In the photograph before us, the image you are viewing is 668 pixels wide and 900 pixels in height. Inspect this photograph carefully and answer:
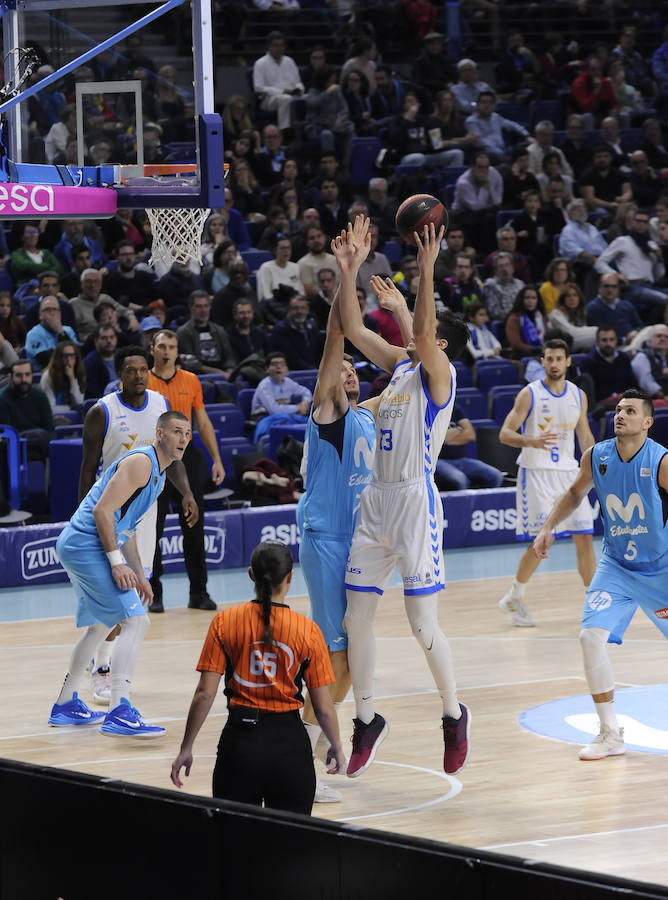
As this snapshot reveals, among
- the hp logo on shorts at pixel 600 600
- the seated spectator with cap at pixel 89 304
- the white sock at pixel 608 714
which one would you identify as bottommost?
the white sock at pixel 608 714

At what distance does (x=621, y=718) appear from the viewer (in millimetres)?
8031

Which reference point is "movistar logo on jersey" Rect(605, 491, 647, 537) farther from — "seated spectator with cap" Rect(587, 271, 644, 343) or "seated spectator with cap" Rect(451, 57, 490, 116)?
"seated spectator with cap" Rect(451, 57, 490, 116)

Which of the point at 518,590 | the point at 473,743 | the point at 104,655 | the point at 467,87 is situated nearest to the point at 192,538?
the point at 518,590

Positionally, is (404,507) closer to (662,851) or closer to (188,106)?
(662,851)

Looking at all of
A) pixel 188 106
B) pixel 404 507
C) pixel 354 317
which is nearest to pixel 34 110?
pixel 188 106

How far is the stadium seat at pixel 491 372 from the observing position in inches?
599

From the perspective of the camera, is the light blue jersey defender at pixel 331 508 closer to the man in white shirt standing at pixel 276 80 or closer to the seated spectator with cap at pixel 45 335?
the seated spectator with cap at pixel 45 335

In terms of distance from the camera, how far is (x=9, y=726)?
8.05 m

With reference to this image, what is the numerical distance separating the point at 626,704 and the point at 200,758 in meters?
2.40

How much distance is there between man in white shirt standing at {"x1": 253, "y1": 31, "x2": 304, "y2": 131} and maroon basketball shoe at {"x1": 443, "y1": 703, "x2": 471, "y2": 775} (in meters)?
12.7

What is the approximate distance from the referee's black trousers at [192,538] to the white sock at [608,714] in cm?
437

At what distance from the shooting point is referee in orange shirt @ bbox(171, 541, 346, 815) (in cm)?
493

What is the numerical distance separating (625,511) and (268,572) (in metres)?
2.78

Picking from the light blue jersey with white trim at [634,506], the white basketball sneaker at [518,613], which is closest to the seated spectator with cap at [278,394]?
the white basketball sneaker at [518,613]
